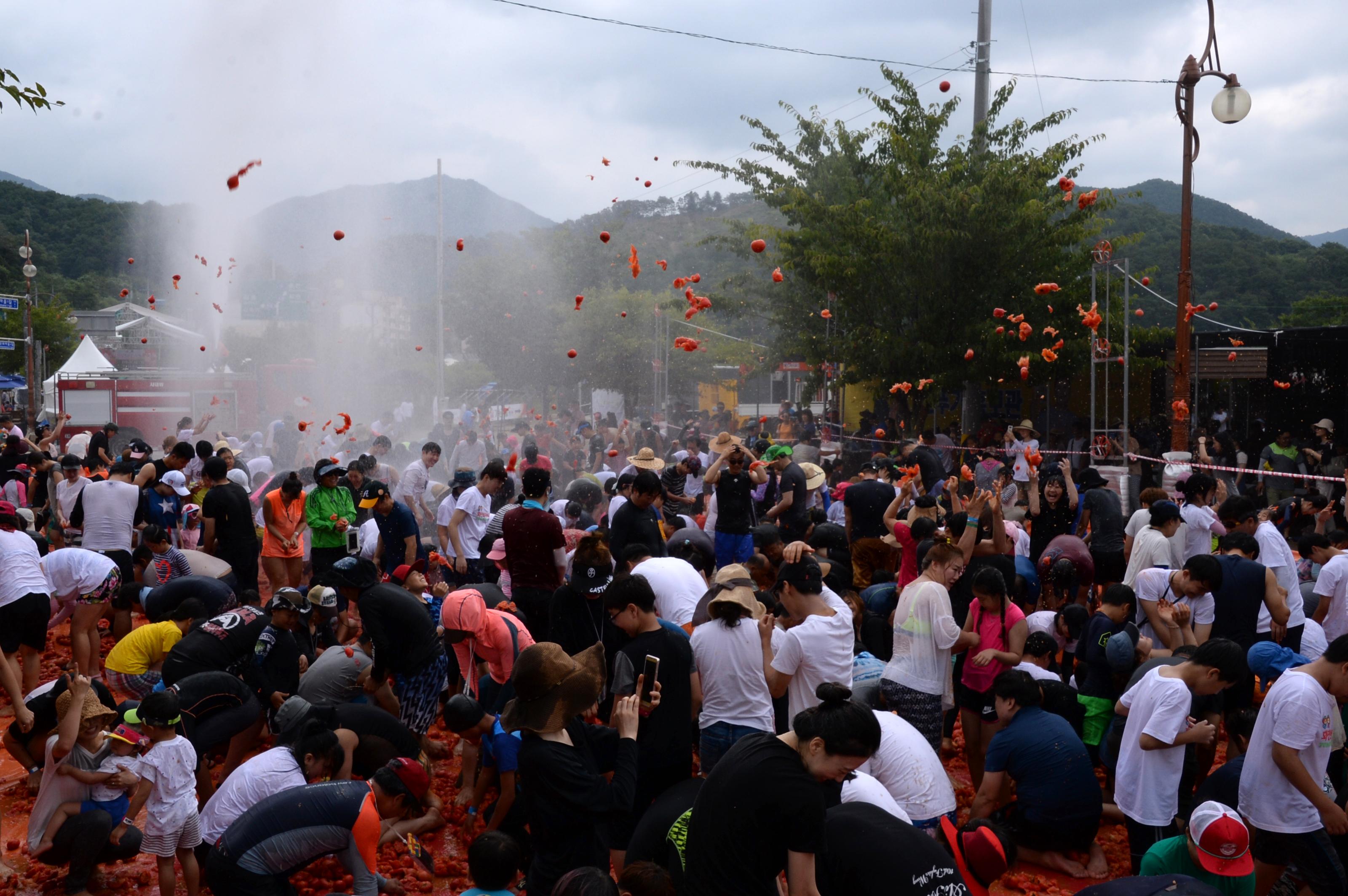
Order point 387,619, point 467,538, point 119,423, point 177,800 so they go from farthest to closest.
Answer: point 119,423, point 467,538, point 387,619, point 177,800

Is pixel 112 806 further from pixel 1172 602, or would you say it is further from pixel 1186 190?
pixel 1186 190

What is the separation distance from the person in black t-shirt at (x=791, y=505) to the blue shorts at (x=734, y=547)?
2.21ft

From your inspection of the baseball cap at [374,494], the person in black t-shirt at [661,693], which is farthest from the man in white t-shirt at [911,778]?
the baseball cap at [374,494]

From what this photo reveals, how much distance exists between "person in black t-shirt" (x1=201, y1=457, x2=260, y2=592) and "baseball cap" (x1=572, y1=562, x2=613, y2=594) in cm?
415

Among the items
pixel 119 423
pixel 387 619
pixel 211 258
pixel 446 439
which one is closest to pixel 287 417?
pixel 446 439

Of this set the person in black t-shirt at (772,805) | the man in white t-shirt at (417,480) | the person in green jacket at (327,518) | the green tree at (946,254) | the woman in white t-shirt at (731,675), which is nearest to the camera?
the person in black t-shirt at (772,805)

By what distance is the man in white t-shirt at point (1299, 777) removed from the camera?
4332mm

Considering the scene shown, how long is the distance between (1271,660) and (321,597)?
19.0 ft

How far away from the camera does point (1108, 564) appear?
8.58 meters

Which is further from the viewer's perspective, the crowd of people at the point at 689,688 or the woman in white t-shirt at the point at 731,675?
the woman in white t-shirt at the point at 731,675

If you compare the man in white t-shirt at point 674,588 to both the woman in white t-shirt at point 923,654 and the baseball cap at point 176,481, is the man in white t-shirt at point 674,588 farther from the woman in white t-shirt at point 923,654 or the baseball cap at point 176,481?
the baseball cap at point 176,481

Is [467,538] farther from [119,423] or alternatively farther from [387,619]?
[119,423]

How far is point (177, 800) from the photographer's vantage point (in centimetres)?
494

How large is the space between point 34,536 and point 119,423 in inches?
759
